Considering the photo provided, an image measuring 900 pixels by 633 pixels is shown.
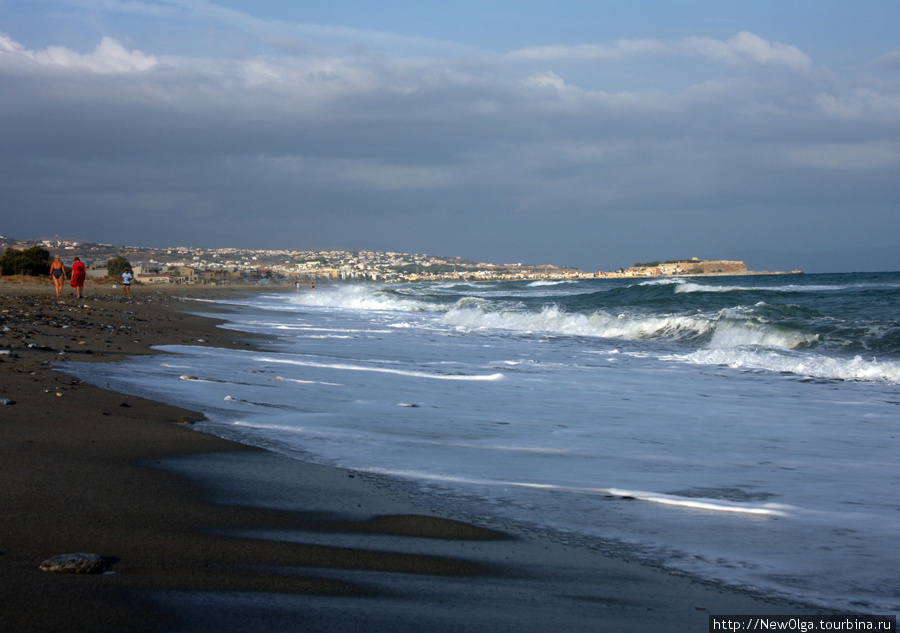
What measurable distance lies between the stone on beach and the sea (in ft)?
5.29

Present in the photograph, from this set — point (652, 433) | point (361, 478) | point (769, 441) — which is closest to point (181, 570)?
point (361, 478)

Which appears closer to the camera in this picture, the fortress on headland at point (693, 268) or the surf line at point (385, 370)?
the surf line at point (385, 370)

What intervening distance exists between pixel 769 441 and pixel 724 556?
2.92 meters

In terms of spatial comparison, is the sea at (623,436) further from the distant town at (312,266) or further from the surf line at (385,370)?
the distant town at (312,266)

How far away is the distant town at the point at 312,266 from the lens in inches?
3499

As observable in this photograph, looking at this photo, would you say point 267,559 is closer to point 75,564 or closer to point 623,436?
point 75,564

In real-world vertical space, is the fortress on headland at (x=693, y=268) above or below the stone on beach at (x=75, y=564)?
above

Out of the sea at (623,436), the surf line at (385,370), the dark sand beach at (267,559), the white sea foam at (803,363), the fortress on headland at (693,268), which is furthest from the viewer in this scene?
the fortress on headland at (693,268)

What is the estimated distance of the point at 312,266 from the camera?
121m

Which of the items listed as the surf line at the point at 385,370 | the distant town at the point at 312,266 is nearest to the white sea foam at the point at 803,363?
the surf line at the point at 385,370

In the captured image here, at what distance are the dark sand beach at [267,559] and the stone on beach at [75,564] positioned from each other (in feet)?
0.11

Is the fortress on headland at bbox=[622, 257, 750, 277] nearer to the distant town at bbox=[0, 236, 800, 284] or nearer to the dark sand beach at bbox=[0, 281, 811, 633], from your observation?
the distant town at bbox=[0, 236, 800, 284]

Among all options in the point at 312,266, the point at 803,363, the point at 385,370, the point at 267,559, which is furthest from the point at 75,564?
the point at 312,266

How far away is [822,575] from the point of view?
2740mm
